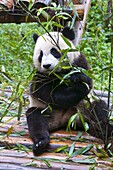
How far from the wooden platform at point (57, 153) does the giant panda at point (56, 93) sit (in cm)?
10

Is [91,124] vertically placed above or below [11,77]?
below

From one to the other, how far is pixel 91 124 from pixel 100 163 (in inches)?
26.4

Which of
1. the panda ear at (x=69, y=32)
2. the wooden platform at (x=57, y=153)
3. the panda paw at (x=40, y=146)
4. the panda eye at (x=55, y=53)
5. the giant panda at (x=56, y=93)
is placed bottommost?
the wooden platform at (x=57, y=153)

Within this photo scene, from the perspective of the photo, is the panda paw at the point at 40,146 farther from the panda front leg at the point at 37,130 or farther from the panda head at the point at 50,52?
the panda head at the point at 50,52

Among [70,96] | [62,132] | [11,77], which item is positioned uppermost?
[11,77]

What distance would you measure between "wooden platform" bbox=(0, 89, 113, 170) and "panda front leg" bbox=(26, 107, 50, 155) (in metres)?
0.06

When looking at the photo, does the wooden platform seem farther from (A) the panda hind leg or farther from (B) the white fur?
(B) the white fur

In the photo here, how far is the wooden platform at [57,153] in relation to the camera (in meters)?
3.12

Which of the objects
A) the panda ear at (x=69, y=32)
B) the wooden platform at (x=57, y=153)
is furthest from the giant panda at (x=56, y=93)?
the wooden platform at (x=57, y=153)

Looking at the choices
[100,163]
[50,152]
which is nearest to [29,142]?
[50,152]

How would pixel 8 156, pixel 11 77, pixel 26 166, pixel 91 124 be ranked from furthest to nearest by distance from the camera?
pixel 91 124 < pixel 11 77 < pixel 8 156 < pixel 26 166

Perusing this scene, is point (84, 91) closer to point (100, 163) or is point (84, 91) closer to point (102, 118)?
point (102, 118)

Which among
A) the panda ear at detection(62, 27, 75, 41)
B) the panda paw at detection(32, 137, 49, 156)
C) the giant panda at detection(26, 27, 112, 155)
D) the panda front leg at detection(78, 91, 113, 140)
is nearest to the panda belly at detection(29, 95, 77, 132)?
the giant panda at detection(26, 27, 112, 155)

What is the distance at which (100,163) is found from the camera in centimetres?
318
